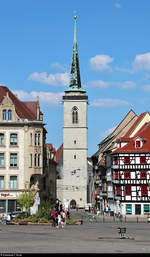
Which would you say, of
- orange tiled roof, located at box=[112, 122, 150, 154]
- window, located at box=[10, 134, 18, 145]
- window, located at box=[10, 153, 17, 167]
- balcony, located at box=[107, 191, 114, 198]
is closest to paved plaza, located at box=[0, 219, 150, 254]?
window, located at box=[10, 153, 17, 167]

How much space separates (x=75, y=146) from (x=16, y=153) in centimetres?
4447

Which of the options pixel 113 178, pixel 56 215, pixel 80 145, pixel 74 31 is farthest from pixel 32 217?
pixel 74 31

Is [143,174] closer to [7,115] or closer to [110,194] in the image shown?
[110,194]

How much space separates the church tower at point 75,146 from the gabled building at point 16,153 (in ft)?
134

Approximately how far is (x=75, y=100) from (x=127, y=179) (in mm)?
48311

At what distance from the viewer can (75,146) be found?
391 ft

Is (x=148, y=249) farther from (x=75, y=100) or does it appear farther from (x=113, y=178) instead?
(x=75, y=100)

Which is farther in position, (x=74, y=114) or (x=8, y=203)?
(x=74, y=114)

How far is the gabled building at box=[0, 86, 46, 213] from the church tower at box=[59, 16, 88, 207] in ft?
134

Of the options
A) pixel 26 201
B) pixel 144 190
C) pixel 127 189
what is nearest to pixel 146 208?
pixel 144 190

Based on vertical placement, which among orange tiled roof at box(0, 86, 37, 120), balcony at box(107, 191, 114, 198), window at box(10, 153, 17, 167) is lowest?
balcony at box(107, 191, 114, 198)

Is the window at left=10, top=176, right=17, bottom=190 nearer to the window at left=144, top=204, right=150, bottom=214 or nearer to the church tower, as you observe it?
the window at left=144, top=204, right=150, bottom=214

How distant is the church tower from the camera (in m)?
118

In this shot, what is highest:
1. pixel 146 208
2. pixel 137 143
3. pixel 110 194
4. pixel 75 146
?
pixel 75 146
